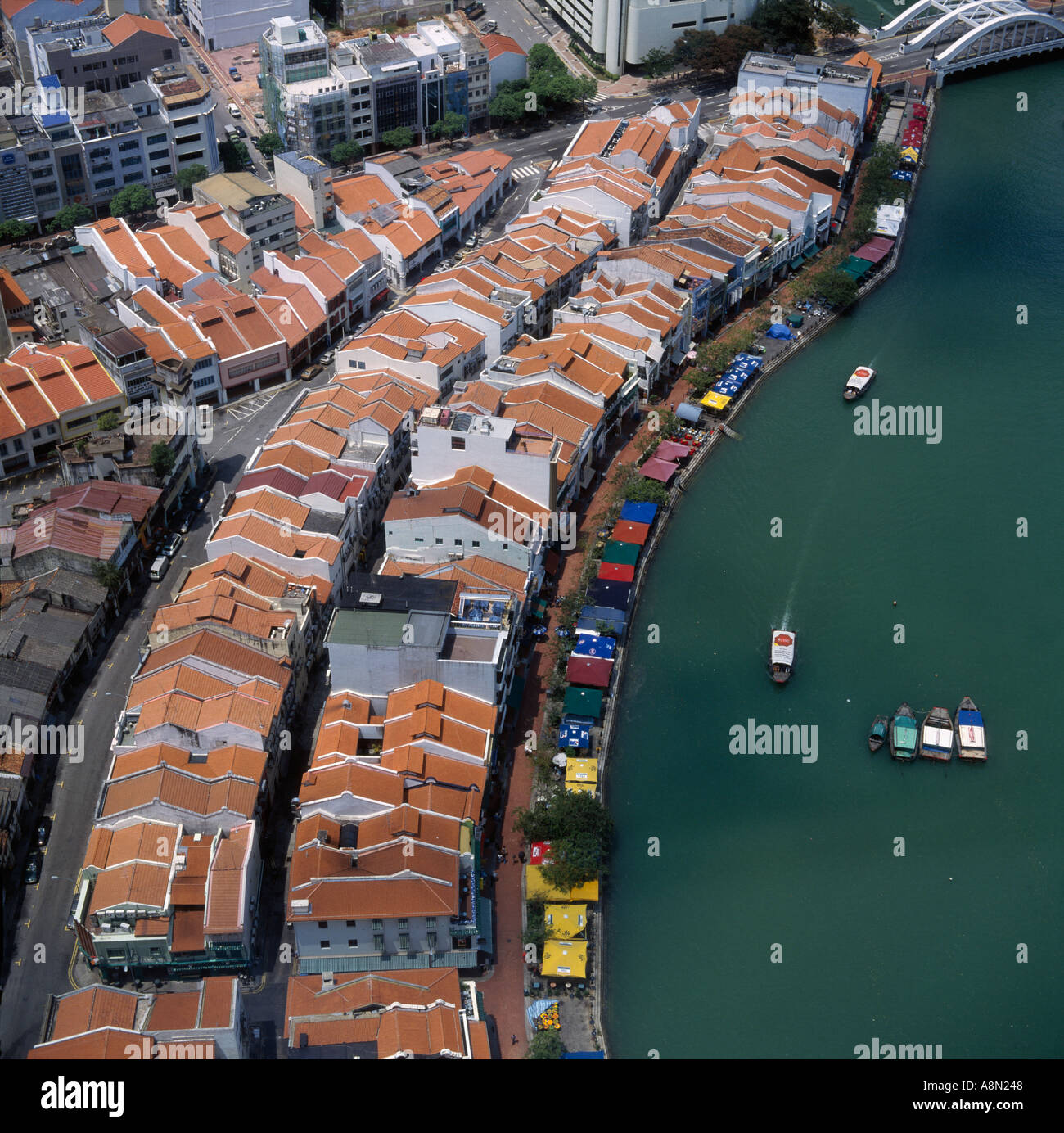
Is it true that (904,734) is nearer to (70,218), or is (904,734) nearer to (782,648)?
(782,648)

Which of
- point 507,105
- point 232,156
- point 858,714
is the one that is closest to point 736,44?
point 507,105

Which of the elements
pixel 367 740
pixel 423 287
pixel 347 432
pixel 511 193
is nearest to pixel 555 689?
pixel 367 740

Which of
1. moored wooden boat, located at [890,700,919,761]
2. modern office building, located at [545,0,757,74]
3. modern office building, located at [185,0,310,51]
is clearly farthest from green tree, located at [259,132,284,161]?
moored wooden boat, located at [890,700,919,761]

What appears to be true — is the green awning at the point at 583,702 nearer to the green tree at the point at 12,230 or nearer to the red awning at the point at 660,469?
the red awning at the point at 660,469

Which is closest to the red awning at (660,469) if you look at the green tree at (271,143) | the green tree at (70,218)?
the green tree at (271,143)

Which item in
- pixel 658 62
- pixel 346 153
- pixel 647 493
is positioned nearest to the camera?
→ pixel 647 493
